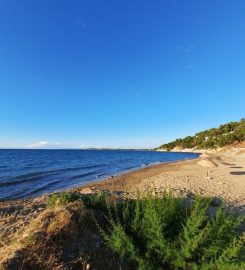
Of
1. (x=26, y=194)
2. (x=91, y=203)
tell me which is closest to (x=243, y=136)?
(x=26, y=194)

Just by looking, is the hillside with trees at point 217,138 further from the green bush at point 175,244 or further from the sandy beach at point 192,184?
the green bush at point 175,244

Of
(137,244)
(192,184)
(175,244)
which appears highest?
(175,244)

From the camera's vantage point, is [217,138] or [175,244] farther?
[217,138]

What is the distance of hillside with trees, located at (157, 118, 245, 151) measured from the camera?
84312 millimetres

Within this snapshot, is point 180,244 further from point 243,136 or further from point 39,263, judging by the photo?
point 243,136

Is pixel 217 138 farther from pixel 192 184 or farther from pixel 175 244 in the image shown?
pixel 175 244

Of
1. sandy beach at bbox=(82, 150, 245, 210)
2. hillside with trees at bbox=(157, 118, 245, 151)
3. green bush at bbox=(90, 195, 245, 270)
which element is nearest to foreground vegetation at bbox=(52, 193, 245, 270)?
green bush at bbox=(90, 195, 245, 270)

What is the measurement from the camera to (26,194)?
17.6 metres

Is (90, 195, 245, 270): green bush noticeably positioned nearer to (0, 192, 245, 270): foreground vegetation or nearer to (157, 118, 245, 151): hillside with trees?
(0, 192, 245, 270): foreground vegetation

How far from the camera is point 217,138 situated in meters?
99.9

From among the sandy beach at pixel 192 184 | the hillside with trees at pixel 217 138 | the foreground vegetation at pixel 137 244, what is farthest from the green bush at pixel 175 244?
the hillside with trees at pixel 217 138

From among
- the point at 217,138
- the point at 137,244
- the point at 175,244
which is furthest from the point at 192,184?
the point at 217,138

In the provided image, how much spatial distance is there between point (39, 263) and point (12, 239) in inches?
51.9

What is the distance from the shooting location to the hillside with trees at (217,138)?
277 ft
